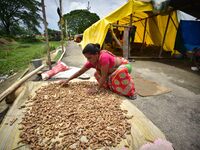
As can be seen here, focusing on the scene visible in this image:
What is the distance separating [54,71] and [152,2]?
4.37 metres

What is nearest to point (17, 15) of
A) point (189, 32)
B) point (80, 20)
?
point (80, 20)

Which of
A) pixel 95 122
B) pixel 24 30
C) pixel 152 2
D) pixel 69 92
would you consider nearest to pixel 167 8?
pixel 152 2

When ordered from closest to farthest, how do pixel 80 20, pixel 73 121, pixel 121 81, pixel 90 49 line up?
pixel 73 121, pixel 90 49, pixel 121 81, pixel 80 20

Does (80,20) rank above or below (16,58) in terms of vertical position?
above

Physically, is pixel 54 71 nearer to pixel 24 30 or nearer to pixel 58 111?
pixel 58 111

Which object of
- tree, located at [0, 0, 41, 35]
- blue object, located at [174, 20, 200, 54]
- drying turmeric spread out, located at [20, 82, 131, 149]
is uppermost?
tree, located at [0, 0, 41, 35]

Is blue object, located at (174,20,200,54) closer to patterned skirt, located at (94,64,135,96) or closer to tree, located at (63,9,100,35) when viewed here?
patterned skirt, located at (94,64,135,96)

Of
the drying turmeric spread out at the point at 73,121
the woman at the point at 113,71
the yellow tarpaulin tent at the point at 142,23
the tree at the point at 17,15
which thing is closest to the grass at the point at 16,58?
the yellow tarpaulin tent at the point at 142,23

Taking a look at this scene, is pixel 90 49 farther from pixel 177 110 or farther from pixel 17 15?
pixel 17 15

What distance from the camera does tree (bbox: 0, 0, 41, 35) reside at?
20.3m

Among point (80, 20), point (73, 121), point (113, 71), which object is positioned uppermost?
point (80, 20)

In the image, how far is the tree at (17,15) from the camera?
66.6ft

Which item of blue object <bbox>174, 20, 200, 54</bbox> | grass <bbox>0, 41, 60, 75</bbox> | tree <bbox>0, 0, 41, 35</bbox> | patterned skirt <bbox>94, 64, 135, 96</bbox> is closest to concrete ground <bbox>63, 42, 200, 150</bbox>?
patterned skirt <bbox>94, 64, 135, 96</bbox>

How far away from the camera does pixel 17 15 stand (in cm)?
2148
